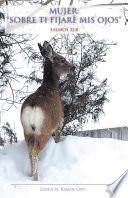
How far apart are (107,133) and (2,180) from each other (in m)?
0.75

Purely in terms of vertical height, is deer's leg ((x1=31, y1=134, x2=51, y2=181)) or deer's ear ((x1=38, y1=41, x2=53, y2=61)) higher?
deer's ear ((x1=38, y1=41, x2=53, y2=61))

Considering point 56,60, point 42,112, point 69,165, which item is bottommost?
point 69,165

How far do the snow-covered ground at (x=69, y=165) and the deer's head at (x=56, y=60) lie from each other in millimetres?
460

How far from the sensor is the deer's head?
4.27 metres

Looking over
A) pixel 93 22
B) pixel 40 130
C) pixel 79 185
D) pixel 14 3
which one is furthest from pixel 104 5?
pixel 79 185

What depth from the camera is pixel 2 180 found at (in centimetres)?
405

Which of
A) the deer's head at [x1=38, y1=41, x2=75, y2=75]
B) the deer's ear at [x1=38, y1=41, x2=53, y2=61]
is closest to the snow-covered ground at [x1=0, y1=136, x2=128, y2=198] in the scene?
the deer's head at [x1=38, y1=41, x2=75, y2=75]

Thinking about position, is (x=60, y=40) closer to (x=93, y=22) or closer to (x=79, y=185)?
(x=93, y=22)

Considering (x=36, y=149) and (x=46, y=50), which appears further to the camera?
(x=46, y=50)

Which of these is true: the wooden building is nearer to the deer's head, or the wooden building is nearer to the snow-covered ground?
the snow-covered ground

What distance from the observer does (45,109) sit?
418cm

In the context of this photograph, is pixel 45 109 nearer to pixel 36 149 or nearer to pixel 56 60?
pixel 36 149

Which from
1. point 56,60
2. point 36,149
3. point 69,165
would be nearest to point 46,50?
point 56,60

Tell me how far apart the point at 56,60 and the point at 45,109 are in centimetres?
38
